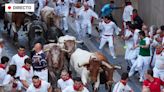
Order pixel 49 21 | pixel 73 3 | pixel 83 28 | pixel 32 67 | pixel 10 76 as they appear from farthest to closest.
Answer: pixel 73 3
pixel 83 28
pixel 49 21
pixel 32 67
pixel 10 76

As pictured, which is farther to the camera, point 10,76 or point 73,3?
point 73,3

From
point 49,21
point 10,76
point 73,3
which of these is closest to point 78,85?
point 10,76

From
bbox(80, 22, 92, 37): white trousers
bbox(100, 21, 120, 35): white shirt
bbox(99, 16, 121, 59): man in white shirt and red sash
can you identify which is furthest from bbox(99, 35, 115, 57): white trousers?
bbox(80, 22, 92, 37): white trousers

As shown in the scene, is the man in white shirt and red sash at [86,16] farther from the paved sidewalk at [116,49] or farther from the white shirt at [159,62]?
the white shirt at [159,62]

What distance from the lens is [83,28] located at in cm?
2402

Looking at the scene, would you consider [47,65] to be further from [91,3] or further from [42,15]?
[91,3]

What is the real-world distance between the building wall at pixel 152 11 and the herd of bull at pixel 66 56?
3.77 meters

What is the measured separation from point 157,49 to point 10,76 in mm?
4622

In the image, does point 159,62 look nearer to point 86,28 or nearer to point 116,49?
point 116,49

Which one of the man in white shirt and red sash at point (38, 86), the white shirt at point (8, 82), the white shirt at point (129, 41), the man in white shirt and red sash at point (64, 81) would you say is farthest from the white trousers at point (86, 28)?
the man in white shirt and red sash at point (38, 86)

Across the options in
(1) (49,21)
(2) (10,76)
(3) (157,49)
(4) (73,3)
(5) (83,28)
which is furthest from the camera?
(4) (73,3)

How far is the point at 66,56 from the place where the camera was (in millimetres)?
18625

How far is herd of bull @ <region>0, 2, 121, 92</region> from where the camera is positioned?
17.1 meters

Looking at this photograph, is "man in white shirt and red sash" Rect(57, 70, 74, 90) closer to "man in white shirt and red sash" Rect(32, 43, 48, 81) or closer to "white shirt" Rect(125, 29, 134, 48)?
"man in white shirt and red sash" Rect(32, 43, 48, 81)
